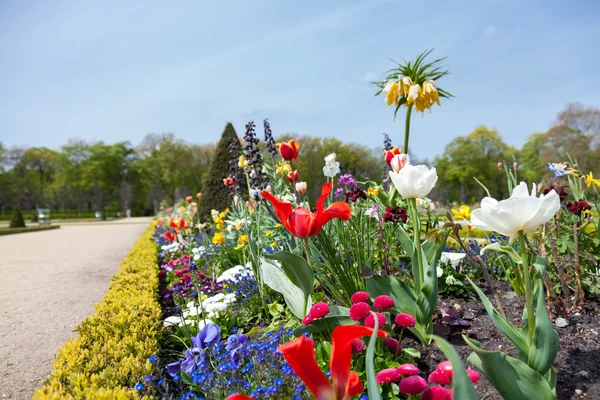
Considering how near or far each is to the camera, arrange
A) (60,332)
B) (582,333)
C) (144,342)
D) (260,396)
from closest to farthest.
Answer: (260,396), (582,333), (144,342), (60,332)

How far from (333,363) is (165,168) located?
43142 mm

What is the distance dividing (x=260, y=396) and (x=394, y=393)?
638 millimetres

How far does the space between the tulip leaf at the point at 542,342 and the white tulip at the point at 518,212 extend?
0.30 metres

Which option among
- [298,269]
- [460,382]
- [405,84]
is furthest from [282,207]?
[405,84]

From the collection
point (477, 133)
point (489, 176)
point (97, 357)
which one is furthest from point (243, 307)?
point (477, 133)

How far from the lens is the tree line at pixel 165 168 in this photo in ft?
136

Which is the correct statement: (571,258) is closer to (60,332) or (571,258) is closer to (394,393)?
(394,393)

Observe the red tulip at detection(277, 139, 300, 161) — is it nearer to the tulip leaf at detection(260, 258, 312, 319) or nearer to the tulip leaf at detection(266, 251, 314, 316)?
the tulip leaf at detection(260, 258, 312, 319)

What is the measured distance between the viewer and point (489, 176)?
137 ft

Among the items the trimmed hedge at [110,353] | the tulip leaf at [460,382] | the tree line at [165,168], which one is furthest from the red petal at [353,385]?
the tree line at [165,168]

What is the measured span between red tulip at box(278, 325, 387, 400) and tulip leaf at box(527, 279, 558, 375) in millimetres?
798

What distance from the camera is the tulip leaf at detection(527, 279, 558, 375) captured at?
5.08 feet

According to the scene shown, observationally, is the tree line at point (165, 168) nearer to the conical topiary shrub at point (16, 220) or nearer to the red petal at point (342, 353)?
the conical topiary shrub at point (16, 220)

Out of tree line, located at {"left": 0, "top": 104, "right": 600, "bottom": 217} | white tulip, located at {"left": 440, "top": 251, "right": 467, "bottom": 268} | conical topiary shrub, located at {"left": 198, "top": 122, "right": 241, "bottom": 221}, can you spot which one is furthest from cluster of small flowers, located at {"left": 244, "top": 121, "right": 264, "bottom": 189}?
tree line, located at {"left": 0, "top": 104, "right": 600, "bottom": 217}
